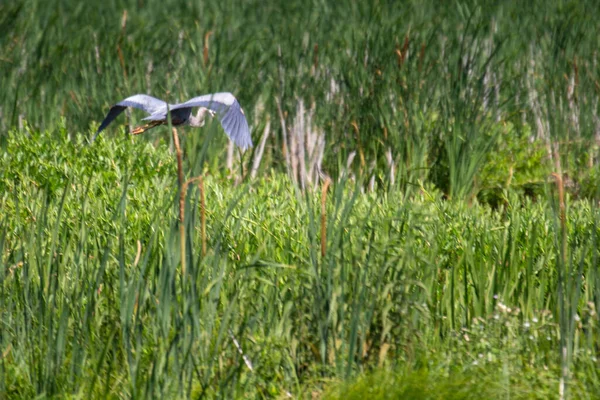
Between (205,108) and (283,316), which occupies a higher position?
(205,108)

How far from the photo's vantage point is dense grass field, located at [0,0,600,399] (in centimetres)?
244

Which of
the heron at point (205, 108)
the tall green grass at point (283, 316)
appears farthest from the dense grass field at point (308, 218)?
the heron at point (205, 108)

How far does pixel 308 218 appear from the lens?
10.6 feet

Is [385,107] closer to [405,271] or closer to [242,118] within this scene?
[242,118]

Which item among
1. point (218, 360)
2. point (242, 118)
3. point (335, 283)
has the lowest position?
point (218, 360)

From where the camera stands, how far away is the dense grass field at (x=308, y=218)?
8.01 ft

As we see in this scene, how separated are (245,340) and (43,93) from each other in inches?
142

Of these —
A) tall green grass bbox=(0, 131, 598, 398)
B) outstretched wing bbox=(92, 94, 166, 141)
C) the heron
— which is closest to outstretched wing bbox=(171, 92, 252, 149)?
the heron

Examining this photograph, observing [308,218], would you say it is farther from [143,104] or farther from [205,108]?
[143,104]

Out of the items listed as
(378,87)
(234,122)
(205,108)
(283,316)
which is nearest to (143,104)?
(205,108)

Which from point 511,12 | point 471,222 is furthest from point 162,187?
point 511,12

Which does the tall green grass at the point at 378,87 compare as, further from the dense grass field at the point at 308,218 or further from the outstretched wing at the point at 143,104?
the outstretched wing at the point at 143,104

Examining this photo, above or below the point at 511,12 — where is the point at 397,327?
below

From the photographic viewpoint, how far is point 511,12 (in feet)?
24.3
